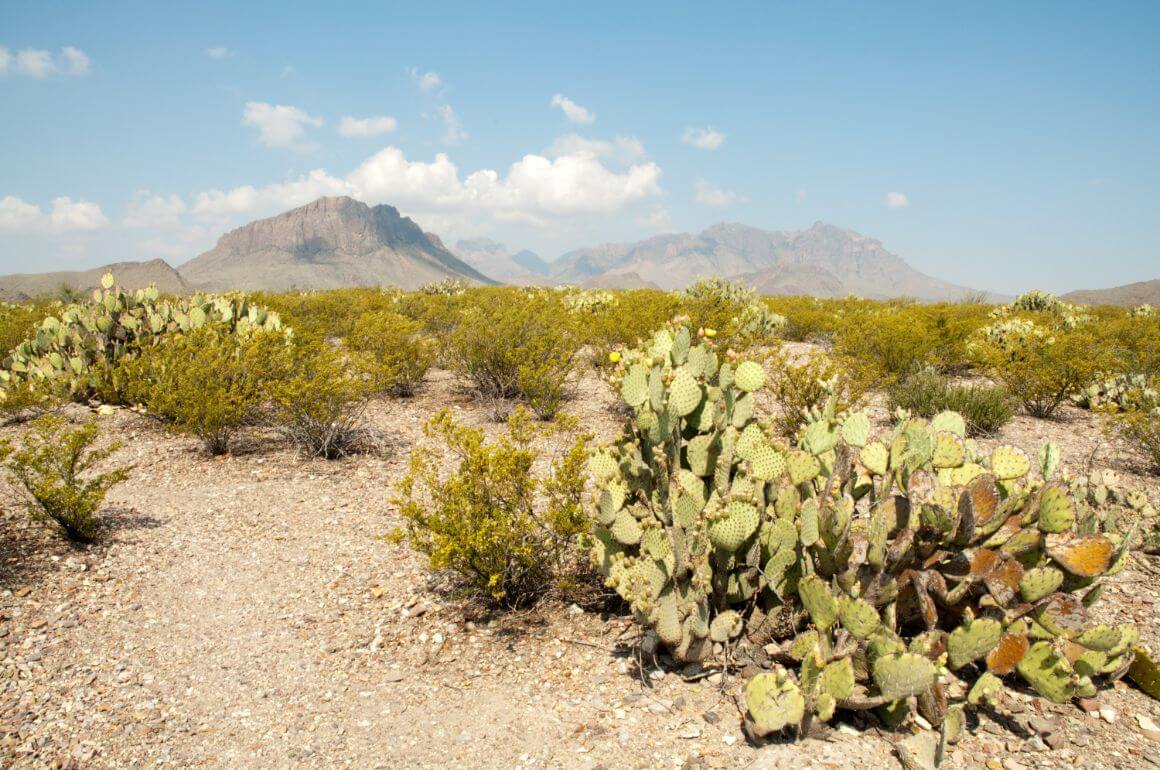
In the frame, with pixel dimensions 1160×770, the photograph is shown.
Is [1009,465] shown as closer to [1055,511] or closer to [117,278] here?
[1055,511]

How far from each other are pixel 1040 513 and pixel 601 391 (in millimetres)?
8426

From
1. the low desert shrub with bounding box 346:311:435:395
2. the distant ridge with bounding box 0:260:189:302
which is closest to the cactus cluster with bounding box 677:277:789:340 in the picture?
the low desert shrub with bounding box 346:311:435:395

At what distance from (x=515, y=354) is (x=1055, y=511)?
278 inches

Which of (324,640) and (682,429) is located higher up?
(682,429)

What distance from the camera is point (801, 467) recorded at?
347cm

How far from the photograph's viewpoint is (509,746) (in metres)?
3.05

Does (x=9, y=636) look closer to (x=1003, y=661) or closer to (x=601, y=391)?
(x=1003, y=661)

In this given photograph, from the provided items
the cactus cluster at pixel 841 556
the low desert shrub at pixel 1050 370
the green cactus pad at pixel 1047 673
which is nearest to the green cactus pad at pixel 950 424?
the cactus cluster at pixel 841 556

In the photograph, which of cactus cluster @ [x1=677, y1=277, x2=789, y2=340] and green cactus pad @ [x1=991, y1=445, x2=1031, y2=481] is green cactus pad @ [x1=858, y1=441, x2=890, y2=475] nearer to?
green cactus pad @ [x1=991, y1=445, x2=1031, y2=481]

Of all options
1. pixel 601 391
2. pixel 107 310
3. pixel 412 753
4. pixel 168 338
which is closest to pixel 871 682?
pixel 412 753

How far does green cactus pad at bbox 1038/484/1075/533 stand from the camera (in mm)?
3031

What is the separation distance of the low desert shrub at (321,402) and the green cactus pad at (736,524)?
5526 millimetres

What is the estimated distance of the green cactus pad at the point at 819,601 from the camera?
3.08m

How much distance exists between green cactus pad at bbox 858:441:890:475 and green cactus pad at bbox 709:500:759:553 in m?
0.70
